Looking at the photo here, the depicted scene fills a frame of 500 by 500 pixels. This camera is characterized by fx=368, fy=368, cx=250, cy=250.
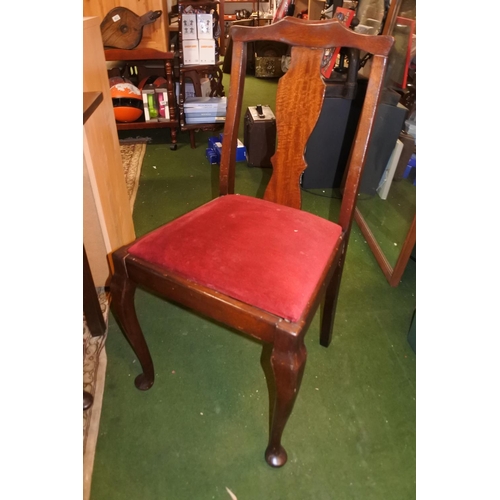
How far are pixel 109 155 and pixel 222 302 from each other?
86cm

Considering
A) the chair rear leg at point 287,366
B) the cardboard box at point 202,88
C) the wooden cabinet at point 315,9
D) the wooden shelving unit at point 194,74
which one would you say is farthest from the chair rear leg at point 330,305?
the wooden cabinet at point 315,9

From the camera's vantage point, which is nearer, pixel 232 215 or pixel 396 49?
pixel 232 215

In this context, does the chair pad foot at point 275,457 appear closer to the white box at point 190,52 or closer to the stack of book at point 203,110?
the stack of book at point 203,110

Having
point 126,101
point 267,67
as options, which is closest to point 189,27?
point 126,101

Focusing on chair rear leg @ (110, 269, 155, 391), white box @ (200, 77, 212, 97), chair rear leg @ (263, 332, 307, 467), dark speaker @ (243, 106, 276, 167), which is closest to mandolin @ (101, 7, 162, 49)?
white box @ (200, 77, 212, 97)

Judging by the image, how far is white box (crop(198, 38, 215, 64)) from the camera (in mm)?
2711

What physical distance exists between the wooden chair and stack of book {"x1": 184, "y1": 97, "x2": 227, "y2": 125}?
6.35 ft

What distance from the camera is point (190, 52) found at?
8.96ft

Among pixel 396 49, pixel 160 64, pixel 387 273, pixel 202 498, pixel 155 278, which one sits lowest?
pixel 202 498

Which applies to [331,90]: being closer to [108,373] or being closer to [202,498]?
[108,373]

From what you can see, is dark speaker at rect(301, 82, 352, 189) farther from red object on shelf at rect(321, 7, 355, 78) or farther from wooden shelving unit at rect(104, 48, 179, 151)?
wooden shelving unit at rect(104, 48, 179, 151)

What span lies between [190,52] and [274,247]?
2.40 metres

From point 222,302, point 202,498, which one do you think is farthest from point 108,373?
point 222,302

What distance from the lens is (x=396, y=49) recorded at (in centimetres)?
162
